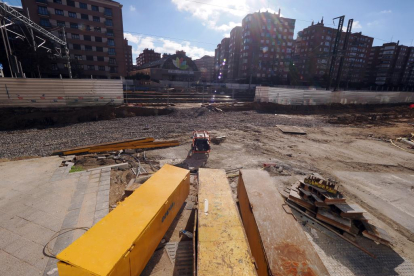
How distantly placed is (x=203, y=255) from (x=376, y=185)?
298 inches

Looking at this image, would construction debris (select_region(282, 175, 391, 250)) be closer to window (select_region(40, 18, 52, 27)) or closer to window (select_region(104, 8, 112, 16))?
window (select_region(104, 8, 112, 16))

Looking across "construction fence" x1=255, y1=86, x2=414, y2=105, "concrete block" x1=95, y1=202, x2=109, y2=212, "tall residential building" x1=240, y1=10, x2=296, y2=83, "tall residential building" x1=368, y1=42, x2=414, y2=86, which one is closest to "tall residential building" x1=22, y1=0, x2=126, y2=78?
"construction fence" x1=255, y1=86, x2=414, y2=105

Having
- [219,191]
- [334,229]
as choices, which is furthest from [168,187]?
[334,229]

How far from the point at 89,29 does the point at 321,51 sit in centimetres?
7764

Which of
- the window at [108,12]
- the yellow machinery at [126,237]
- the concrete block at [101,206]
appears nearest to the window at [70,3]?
the window at [108,12]

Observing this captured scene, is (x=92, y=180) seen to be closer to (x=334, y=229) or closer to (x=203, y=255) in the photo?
(x=203, y=255)

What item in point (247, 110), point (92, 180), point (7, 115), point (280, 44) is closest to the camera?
point (92, 180)

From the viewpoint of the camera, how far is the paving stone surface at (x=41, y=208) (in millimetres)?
3408

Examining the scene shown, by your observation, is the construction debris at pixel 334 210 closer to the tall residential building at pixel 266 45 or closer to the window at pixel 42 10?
the window at pixel 42 10

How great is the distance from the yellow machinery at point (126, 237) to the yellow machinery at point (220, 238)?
77 cm

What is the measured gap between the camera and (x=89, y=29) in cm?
4259

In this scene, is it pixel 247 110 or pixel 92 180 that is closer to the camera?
pixel 92 180

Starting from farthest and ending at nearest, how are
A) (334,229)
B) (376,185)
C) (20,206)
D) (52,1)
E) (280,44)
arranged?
(280,44), (52,1), (376,185), (20,206), (334,229)

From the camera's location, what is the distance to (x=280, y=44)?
6625 centimetres
